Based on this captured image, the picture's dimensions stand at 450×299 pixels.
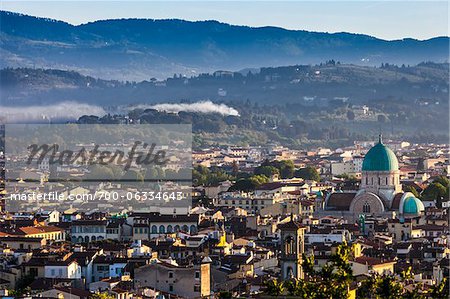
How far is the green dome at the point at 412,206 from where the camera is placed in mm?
44688

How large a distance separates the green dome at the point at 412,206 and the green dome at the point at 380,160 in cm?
198

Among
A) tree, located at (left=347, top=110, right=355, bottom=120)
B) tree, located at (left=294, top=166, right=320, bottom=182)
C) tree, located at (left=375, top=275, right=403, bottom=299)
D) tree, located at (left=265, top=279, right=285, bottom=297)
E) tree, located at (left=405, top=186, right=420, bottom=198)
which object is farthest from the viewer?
tree, located at (left=347, top=110, right=355, bottom=120)

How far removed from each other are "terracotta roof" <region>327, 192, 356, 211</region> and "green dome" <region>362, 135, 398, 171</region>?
0.96m

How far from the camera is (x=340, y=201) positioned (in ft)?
155

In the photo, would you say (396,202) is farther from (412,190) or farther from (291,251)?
(291,251)

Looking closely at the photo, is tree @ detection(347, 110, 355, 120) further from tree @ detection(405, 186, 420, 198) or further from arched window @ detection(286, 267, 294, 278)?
arched window @ detection(286, 267, 294, 278)

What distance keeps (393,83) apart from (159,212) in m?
120

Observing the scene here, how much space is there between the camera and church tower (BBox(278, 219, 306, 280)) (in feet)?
82.3

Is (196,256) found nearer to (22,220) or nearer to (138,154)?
(22,220)

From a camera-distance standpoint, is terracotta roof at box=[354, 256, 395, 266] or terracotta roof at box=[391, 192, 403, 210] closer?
terracotta roof at box=[354, 256, 395, 266]

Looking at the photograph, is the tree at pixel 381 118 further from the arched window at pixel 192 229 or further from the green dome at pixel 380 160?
the arched window at pixel 192 229

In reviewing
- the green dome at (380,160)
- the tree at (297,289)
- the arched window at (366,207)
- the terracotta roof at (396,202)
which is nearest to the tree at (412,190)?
the green dome at (380,160)

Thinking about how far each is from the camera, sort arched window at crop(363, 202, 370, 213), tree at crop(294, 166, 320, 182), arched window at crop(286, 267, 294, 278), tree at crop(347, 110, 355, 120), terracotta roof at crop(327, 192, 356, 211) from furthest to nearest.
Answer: tree at crop(347, 110, 355, 120), tree at crop(294, 166, 320, 182), terracotta roof at crop(327, 192, 356, 211), arched window at crop(363, 202, 370, 213), arched window at crop(286, 267, 294, 278)

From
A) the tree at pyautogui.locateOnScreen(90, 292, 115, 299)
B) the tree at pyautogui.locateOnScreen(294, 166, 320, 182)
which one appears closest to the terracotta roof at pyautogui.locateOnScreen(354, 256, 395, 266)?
the tree at pyautogui.locateOnScreen(90, 292, 115, 299)
